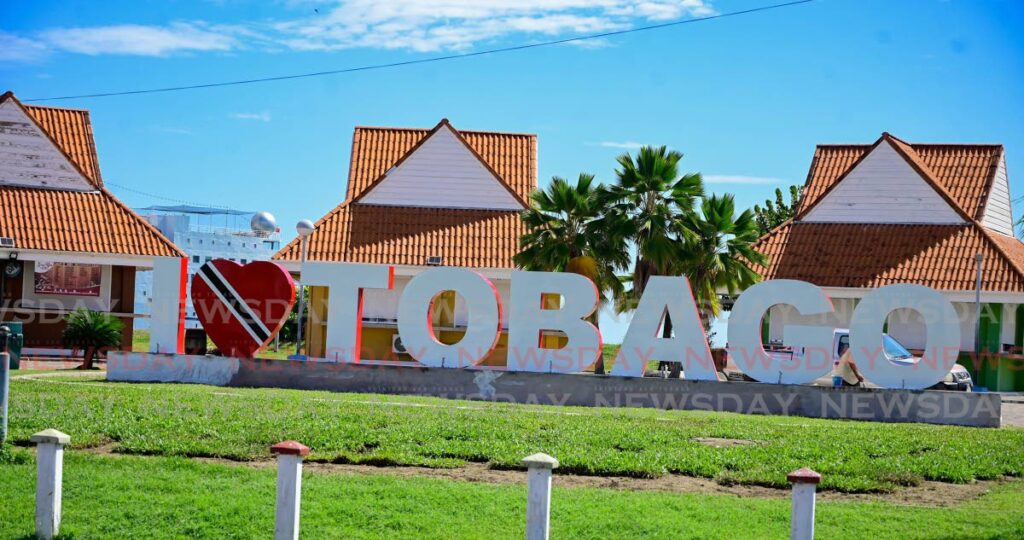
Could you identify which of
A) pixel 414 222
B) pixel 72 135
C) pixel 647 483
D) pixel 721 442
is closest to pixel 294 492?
pixel 647 483

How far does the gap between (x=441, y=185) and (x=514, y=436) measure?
2174 cm

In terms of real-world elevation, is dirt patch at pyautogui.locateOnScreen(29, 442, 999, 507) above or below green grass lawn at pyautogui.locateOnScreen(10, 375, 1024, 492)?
below

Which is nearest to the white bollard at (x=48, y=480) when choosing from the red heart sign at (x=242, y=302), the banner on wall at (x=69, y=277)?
the red heart sign at (x=242, y=302)

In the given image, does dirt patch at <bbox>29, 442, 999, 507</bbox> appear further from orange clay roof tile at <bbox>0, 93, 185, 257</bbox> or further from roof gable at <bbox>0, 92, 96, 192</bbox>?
roof gable at <bbox>0, 92, 96, 192</bbox>

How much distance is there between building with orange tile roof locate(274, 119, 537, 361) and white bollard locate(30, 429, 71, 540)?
2228 cm

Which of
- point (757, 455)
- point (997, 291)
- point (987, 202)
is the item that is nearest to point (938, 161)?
point (987, 202)

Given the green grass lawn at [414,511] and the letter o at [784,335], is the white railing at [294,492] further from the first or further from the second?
the letter o at [784,335]

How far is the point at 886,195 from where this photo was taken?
119ft

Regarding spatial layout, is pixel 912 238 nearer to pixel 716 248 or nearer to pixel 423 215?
pixel 716 248

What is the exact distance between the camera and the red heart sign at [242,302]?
24.2 m

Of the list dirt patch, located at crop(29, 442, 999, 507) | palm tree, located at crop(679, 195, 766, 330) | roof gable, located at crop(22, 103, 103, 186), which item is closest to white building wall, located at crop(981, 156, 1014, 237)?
palm tree, located at crop(679, 195, 766, 330)

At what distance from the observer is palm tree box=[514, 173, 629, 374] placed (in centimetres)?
2956

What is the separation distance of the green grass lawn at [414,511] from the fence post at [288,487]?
3.10 feet

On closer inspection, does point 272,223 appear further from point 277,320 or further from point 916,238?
point 916,238
